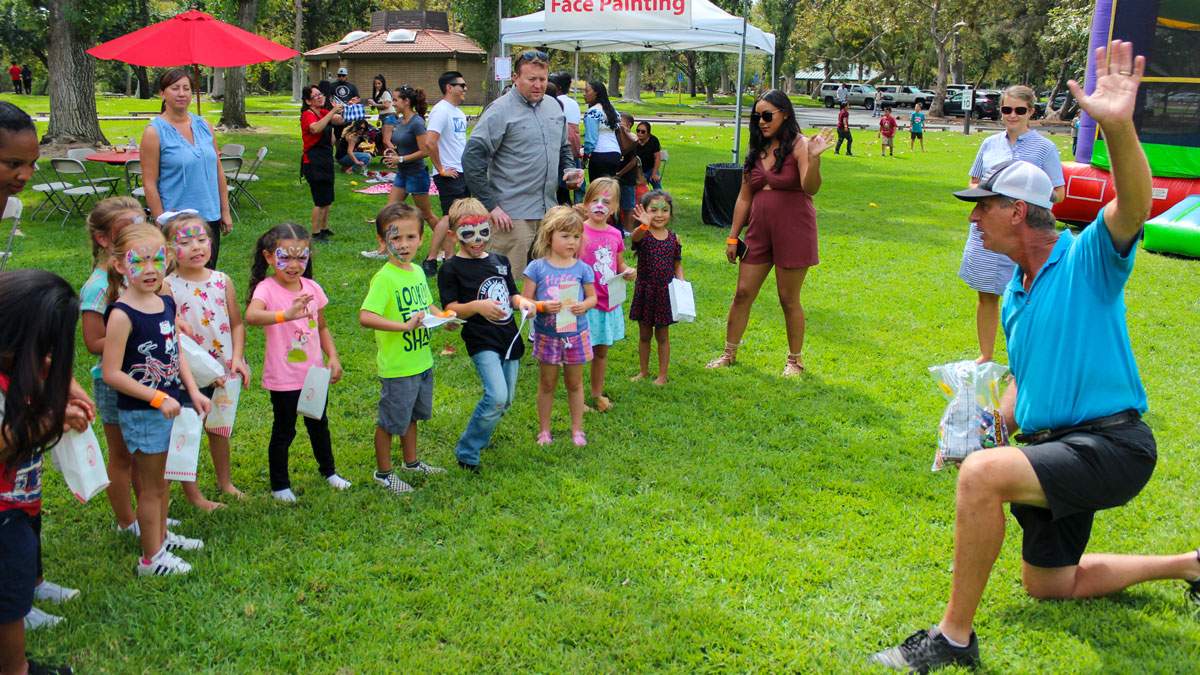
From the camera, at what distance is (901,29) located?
52.3m

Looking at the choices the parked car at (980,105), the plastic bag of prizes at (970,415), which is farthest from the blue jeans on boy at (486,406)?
the parked car at (980,105)

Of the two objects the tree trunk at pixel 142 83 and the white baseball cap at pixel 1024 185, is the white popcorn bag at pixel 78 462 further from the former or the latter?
the tree trunk at pixel 142 83

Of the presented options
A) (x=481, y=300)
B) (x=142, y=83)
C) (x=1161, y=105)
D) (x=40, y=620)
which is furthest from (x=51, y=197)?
(x=142, y=83)

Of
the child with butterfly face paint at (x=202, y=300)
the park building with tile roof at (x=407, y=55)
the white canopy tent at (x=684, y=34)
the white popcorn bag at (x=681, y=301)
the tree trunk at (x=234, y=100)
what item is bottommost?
the white popcorn bag at (x=681, y=301)

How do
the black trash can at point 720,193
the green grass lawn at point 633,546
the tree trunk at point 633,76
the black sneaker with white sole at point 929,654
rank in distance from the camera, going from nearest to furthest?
the black sneaker with white sole at point 929,654
the green grass lawn at point 633,546
the black trash can at point 720,193
the tree trunk at point 633,76

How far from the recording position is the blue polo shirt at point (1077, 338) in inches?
119

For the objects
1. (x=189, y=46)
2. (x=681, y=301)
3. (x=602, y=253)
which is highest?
(x=189, y=46)

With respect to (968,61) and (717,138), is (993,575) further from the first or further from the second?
(968,61)

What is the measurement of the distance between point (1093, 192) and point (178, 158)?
1155 centimetres

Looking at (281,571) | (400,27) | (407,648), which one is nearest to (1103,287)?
(407,648)

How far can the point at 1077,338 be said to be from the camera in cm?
309

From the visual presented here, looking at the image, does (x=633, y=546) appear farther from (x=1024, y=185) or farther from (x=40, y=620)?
(x=40, y=620)

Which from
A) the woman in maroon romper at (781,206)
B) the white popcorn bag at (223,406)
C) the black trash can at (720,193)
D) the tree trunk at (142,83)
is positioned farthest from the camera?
the tree trunk at (142,83)

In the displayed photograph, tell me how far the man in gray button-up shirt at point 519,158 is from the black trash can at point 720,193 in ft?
20.5
